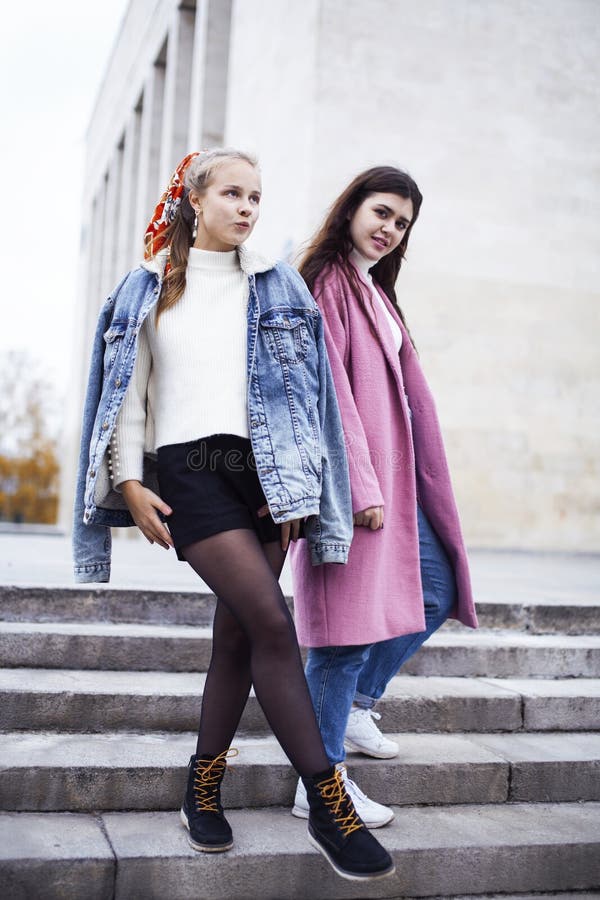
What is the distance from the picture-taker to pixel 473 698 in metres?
3.62

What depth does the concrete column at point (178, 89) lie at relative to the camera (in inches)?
760

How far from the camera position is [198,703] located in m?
3.37

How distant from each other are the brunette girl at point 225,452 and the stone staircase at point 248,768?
0.20 metres

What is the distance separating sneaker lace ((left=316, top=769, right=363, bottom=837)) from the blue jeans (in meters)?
0.30

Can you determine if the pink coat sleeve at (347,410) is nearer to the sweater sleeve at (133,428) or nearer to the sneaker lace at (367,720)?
the sweater sleeve at (133,428)

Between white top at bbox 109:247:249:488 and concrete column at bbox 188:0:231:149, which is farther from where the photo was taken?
concrete column at bbox 188:0:231:149

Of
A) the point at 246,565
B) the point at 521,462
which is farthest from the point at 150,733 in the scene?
the point at 521,462

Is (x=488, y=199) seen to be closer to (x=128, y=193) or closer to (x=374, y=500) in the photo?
(x=374, y=500)

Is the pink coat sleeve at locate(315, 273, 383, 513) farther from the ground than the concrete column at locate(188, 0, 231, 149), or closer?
closer

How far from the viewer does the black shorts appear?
249 cm

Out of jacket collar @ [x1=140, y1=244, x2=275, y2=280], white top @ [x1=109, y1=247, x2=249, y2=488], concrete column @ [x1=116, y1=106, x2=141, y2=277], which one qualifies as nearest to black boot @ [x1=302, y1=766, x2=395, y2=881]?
white top @ [x1=109, y1=247, x2=249, y2=488]

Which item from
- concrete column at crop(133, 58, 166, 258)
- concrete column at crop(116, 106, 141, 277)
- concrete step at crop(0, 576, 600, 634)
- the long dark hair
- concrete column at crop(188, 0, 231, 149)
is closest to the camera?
the long dark hair

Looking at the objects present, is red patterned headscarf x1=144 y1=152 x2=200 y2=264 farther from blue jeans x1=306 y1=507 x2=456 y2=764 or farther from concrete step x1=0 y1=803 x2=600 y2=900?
concrete step x1=0 y1=803 x2=600 y2=900

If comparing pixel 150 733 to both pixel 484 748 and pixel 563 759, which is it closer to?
pixel 484 748
